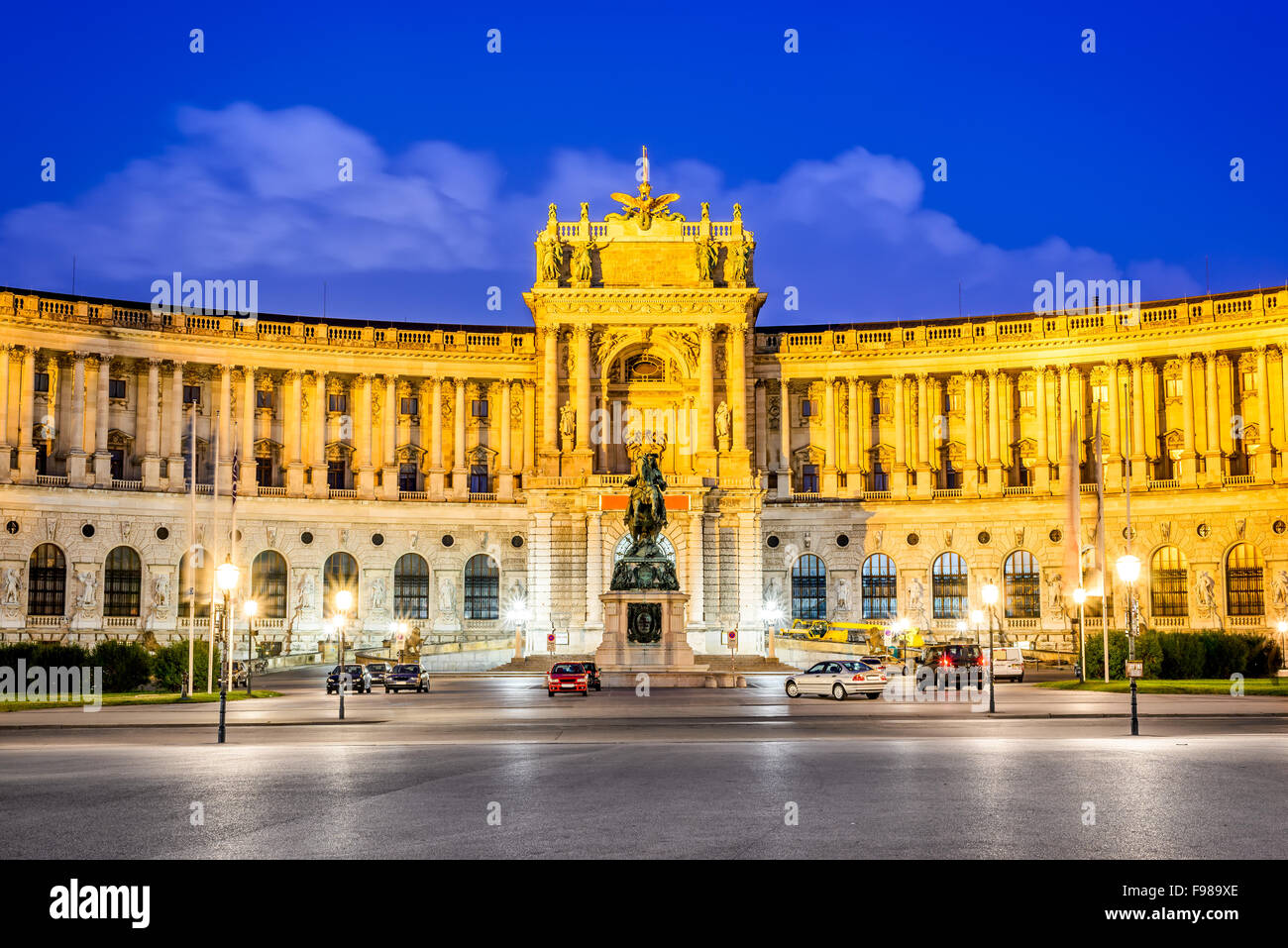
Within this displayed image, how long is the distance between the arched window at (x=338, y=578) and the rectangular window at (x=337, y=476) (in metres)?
5.41

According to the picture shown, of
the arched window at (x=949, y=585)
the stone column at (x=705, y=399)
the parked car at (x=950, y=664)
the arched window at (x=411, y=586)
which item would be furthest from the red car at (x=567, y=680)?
the arched window at (x=949, y=585)

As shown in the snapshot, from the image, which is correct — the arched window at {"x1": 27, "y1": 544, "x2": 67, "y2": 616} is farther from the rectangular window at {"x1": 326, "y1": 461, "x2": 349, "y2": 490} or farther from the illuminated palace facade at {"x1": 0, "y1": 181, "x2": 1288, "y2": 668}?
the rectangular window at {"x1": 326, "y1": 461, "x2": 349, "y2": 490}

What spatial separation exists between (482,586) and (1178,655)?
51.0 meters

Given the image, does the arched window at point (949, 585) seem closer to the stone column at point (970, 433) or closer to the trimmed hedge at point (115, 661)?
the stone column at point (970, 433)

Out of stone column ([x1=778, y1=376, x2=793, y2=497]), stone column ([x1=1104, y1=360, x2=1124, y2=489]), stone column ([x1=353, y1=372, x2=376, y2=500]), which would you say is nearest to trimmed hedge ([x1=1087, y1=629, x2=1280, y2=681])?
stone column ([x1=1104, y1=360, x2=1124, y2=489])

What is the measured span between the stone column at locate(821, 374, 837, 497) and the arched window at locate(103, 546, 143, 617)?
46659 mm

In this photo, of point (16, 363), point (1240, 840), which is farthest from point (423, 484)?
point (1240, 840)

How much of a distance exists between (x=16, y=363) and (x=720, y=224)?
46.8 meters

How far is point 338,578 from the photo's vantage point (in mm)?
96938

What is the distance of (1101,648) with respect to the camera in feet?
205

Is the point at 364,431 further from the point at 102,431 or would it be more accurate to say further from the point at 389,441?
the point at 102,431

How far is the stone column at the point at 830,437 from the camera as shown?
10025 centimetres

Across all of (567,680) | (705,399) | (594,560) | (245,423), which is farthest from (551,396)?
(567,680)

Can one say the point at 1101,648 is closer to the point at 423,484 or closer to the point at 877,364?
the point at 877,364
